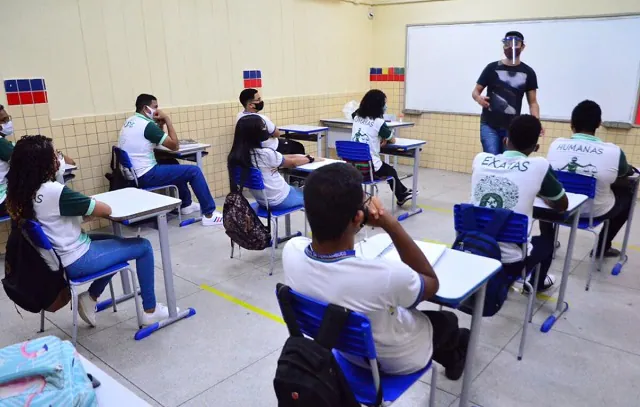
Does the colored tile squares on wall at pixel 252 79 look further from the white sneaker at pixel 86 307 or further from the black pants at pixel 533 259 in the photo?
the black pants at pixel 533 259

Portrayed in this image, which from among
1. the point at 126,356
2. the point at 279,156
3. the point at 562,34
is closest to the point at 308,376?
the point at 126,356

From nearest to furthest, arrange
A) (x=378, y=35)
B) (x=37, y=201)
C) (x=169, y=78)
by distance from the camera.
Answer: (x=37, y=201) < (x=169, y=78) < (x=378, y=35)

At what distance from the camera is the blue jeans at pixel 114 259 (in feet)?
8.39

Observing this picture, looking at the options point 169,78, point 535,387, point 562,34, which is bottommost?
point 535,387

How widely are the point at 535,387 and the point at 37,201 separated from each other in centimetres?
256

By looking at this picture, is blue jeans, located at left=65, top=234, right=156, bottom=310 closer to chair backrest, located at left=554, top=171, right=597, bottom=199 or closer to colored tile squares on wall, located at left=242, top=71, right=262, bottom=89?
chair backrest, located at left=554, top=171, right=597, bottom=199

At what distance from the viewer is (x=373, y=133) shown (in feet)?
15.5

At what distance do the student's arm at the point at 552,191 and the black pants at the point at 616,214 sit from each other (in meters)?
0.76

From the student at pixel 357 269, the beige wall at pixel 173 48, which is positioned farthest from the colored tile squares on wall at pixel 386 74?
the student at pixel 357 269

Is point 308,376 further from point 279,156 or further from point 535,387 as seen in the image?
point 279,156

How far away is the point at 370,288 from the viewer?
4.70 ft

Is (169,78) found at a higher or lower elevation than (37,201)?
higher

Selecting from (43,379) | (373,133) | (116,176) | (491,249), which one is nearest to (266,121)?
(373,133)

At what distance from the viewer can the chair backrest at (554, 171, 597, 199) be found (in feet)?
10.1
